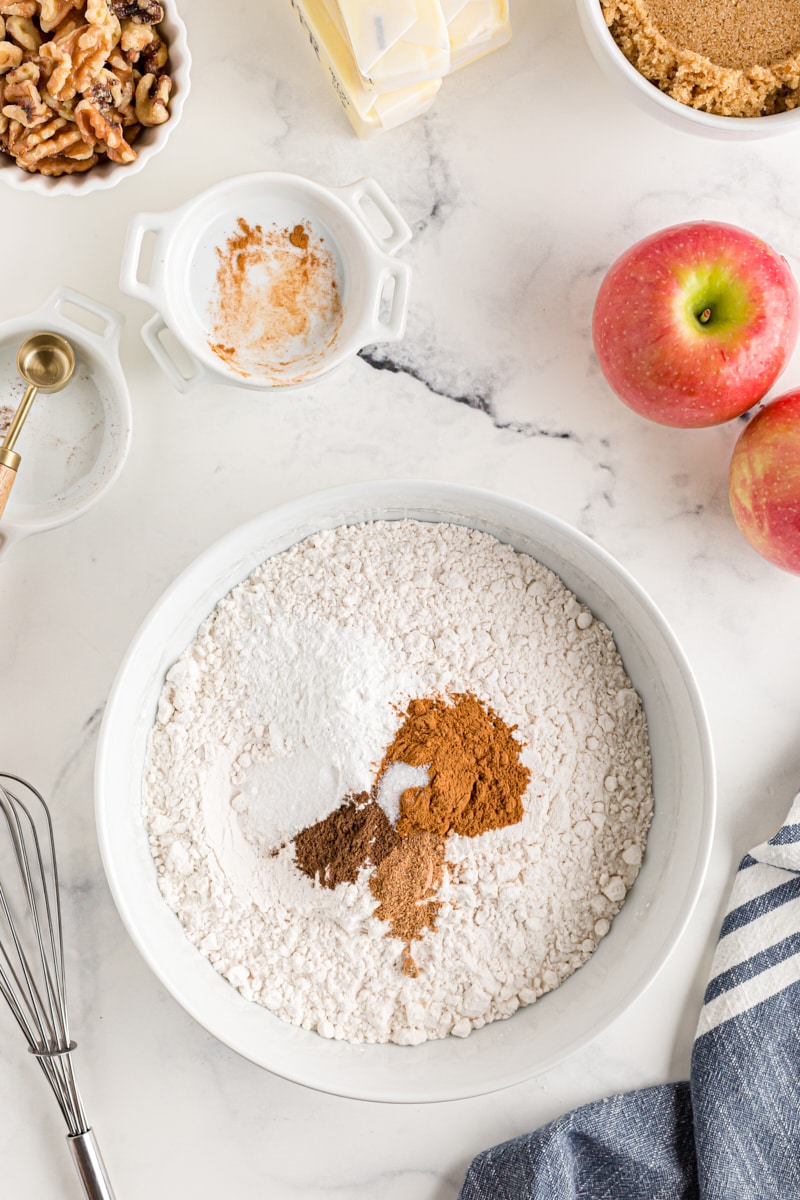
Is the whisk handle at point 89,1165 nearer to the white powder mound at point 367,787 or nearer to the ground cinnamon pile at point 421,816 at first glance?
the white powder mound at point 367,787

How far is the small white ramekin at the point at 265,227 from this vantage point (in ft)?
2.61

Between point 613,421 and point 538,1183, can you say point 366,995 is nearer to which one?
point 538,1183

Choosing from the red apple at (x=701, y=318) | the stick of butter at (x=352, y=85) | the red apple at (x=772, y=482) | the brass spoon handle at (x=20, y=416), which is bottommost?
the red apple at (x=772, y=482)

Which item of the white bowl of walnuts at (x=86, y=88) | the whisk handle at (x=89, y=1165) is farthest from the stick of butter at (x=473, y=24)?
the whisk handle at (x=89, y=1165)

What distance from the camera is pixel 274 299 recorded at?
854 millimetres

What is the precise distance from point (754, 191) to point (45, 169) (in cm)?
66

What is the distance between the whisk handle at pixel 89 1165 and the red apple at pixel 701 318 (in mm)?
844

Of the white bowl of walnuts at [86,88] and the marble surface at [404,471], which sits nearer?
the white bowl of walnuts at [86,88]

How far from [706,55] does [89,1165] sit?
1.13m

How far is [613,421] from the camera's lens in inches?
35.2

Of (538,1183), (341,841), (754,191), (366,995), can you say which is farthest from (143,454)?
(538,1183)

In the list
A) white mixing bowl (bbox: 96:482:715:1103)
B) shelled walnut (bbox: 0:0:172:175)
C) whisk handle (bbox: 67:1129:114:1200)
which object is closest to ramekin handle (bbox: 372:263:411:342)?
white mixing bowl (bbox: 96:482:715:1103)

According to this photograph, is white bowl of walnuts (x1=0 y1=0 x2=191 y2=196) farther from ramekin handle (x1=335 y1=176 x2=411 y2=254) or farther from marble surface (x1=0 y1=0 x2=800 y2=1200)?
ramekin handle (x1=335 y1=176 x2=411 y2=254)

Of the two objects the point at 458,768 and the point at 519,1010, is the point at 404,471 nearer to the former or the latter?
the point at 458,768
